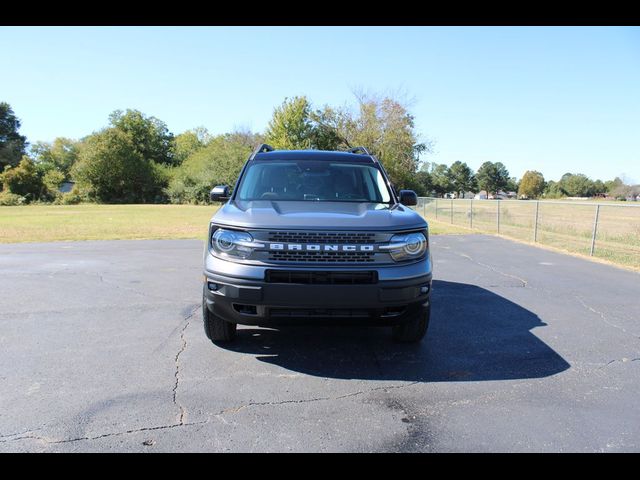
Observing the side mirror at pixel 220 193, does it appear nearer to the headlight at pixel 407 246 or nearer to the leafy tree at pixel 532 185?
the headlight at pixel 407 246

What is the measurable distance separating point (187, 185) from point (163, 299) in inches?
2141

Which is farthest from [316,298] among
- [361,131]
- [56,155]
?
[56,155]

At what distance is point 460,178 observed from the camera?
376ft

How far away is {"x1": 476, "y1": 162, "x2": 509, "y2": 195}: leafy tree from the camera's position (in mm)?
116875

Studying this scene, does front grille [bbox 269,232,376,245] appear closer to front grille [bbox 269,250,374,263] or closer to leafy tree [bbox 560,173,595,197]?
front grille [bbox 269,250,374,263]

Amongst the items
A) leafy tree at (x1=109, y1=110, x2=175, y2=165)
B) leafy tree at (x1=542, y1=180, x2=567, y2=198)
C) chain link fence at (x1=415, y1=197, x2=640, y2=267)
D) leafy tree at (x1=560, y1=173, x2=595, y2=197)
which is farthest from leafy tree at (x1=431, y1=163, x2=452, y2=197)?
chain link fence at (x1=415, y1=197, x2=640, y2=267)

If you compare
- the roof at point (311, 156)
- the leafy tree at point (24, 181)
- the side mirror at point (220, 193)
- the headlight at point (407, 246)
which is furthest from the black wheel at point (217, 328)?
the leafy tree at point (24, 181)

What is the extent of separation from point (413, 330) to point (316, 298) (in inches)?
50.2

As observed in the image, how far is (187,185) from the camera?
57.5m

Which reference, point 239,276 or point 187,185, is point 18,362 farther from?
point 187,185

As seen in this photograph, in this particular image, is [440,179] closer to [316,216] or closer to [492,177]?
[492,177]

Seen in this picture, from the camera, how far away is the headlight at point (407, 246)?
3.49 meters

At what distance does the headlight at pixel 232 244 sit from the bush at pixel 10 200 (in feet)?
177
